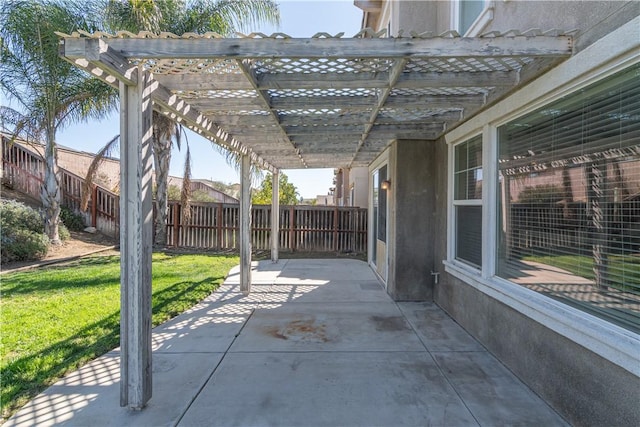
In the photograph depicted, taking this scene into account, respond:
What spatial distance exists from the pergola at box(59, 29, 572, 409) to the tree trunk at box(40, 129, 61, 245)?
7871mm

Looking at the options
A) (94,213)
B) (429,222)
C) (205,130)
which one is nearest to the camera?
(205,130)

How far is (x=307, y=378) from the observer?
3244mm

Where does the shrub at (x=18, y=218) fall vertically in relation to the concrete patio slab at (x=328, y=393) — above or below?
above

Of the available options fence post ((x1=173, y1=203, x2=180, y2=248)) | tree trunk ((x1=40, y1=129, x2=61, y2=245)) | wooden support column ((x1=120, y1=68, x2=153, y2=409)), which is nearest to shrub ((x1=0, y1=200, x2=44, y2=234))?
tree trunk ((x1=40, y1=129, x2=61, y2=245))

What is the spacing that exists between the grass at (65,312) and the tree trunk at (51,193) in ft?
6.54

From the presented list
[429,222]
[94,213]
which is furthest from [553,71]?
[94,213]

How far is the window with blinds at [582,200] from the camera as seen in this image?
220 cm

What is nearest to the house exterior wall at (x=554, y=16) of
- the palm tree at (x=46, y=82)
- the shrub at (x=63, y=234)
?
the palm tree at (x=46, y=82)

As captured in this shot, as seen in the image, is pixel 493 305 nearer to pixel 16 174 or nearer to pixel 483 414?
pixel 483 414

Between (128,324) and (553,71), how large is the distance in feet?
13.1

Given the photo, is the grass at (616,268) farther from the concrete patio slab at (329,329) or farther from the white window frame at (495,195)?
the concrete patio slab at (329,329)

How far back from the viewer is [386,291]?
6.55m

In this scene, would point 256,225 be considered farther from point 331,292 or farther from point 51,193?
point 331,292

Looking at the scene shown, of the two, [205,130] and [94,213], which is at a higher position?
[205,130]
